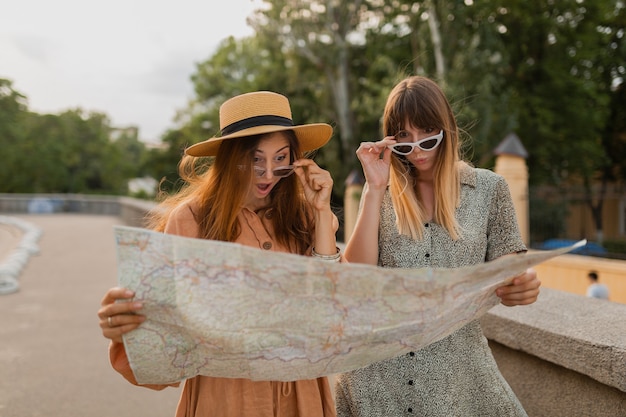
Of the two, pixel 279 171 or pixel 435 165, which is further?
pixel 435 165

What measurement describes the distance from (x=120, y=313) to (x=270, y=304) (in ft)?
1.32

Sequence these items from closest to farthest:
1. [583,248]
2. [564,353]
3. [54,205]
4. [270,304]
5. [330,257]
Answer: [270,304], [330,257], [564,353], [583,248], [54,205]

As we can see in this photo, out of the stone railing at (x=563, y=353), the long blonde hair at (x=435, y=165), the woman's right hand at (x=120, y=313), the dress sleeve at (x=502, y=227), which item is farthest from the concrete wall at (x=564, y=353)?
the woman's right hand at (x=120, y=313)

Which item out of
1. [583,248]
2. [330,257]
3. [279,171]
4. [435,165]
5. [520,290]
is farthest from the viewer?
[583,248]

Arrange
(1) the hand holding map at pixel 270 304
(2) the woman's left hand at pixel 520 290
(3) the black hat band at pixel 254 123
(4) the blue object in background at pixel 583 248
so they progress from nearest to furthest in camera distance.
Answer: (1) the hand holding map at pixel 270 304 < (2) the woman's left hand at pixel 520 290 < (3) the black hat band at pixel 254 123 < (4) the blue object in background at pixel 583 248

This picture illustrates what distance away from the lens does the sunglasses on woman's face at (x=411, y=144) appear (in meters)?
1.85

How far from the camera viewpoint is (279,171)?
1.83 meters

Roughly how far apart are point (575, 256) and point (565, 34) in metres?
13.6

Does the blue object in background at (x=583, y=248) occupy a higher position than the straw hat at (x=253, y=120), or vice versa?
the straw hat at (x=253, y=120)

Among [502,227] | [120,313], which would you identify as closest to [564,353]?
[502,227]

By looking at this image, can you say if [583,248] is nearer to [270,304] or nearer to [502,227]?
[502,227]

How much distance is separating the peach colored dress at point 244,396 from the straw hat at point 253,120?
0.85 feet

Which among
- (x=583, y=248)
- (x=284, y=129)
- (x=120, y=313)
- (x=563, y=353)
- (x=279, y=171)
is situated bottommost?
(x=583, y=248)

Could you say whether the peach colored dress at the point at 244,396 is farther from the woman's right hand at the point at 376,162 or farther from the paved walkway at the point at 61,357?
the paved walkway at the point at 61,357
